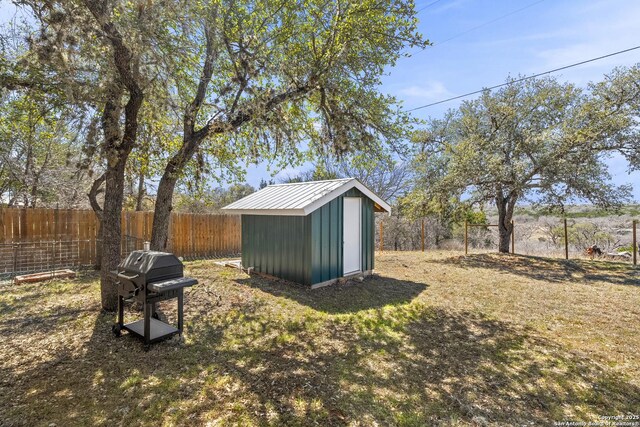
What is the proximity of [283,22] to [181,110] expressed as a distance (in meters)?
2.42

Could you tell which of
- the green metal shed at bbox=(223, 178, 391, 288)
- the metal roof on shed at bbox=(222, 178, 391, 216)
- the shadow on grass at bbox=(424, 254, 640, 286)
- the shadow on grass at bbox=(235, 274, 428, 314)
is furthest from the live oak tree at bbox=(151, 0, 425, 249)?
the shadow on grass at bbox=(424, 254, 640, 286)

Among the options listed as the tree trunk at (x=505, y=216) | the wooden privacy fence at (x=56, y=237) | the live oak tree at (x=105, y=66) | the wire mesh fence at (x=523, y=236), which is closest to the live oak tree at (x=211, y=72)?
the live oak tree at (x=105, y=66)

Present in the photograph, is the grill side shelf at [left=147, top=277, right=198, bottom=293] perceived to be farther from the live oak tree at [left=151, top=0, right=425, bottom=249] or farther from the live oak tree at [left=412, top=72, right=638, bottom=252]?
the live oak tree at [left=412, top=72, right=638, bottom=252]

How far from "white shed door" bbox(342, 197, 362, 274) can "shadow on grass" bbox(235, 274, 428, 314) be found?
1.30 ft

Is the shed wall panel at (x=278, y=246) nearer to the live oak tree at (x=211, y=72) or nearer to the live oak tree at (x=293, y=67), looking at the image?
the live oak tree at (x=211, y=72)

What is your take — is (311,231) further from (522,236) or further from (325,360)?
(522,236)

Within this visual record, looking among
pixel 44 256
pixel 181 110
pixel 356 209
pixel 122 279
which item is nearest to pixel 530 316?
pixel 356 209

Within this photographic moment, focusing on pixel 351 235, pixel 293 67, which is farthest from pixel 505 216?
pixel 293 67

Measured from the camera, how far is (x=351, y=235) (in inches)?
283

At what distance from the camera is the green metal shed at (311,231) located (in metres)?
6.30

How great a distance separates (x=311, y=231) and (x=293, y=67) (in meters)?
3.07

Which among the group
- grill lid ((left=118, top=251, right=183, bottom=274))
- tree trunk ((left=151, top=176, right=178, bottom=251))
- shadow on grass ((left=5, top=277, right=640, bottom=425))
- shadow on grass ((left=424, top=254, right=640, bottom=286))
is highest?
tree trunk ((left=151, top=176, right=178, bottom=251))

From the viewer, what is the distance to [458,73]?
8.45m

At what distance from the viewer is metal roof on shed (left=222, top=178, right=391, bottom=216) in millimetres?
6109
